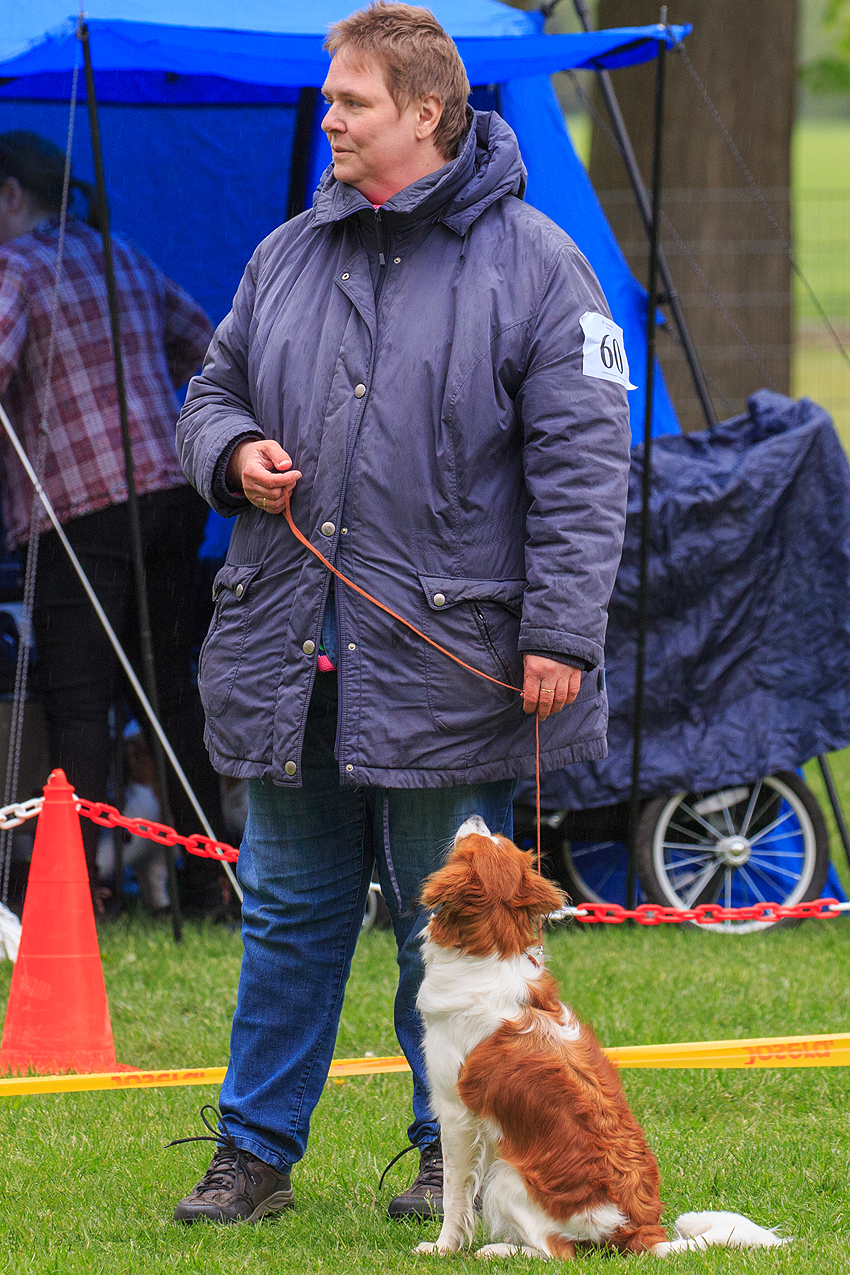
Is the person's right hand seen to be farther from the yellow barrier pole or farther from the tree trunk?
the tree trunk

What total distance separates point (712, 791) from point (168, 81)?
3272 mm

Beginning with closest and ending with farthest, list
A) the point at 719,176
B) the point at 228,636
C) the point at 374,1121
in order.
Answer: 1. the point at 228,636
2. the point at 374,1121
3. the point at 719,176

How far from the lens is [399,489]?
253cm

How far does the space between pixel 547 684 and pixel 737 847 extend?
110 inches

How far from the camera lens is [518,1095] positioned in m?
2.40

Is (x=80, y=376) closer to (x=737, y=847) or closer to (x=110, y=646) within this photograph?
(x=110, y=646)

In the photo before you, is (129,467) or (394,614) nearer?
(394,614)

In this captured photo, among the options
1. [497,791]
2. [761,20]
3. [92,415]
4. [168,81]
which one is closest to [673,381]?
[761,20]

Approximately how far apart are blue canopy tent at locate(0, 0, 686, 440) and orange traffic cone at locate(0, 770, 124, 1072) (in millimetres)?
2063

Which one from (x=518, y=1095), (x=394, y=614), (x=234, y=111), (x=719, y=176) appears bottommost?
(x=518, y=1095)

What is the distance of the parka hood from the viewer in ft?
8.38

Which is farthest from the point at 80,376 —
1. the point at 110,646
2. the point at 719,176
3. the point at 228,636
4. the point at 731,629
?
the point at 719,176

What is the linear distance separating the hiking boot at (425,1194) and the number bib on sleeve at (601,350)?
1435 millimetres

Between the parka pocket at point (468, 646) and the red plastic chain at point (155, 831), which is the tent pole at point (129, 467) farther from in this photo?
the parka pocket at point (468, 646)
